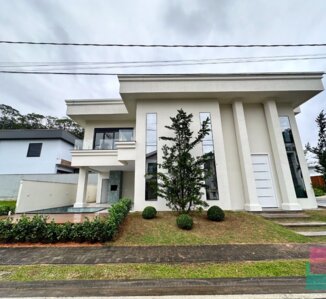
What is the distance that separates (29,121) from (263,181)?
42.4 m

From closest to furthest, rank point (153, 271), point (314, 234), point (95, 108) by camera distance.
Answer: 1. point (153, 271)
2. point (314, 234)
3. point (95, 108)

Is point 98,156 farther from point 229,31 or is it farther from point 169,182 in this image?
point 229,31

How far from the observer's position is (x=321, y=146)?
7.99 metres

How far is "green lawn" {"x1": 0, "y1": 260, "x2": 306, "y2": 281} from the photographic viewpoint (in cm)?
360

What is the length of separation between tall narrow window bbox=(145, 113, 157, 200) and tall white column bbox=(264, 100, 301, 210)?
24.3 feet

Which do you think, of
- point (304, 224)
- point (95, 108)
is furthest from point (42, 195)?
point (304, 224)

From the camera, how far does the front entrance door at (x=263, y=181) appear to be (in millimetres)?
10070

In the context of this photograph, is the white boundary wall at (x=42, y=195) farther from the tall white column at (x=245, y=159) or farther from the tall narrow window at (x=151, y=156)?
the tall white column at (x=245, y=159)

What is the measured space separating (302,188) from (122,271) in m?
11.1

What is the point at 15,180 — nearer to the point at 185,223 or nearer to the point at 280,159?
the point at 185,223

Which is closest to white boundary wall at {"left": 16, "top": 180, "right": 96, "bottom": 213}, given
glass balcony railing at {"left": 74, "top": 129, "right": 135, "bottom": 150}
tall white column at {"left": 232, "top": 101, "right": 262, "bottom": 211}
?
glass balcony railing at {"left": 74, "top": 129, "right": 135, "bottom": 150}

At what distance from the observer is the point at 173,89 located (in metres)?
10.4

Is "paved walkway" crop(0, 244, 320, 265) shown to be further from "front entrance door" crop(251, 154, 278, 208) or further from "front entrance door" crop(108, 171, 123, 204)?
"front entrance door" crop(108, 171, 123, 204)

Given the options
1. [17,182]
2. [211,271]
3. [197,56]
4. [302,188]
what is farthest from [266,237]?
[17,182]
